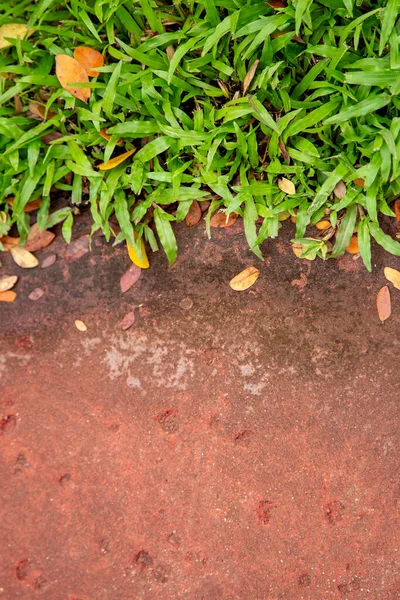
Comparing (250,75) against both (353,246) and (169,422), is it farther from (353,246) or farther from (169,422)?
(169,422)

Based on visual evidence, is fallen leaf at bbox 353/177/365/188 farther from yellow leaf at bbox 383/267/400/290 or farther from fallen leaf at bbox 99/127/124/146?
fallen leaf at bbox 99/127/124/146

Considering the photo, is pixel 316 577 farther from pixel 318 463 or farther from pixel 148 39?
pixel 148 39

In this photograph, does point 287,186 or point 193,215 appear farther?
point 193,215

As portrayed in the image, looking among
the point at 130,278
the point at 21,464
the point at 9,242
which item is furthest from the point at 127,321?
the point at 21,464

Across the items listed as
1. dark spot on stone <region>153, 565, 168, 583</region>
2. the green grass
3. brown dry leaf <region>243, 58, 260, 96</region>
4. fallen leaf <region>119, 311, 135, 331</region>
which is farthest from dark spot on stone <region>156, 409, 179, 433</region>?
brown dry leaf <region>243, 58, 260, 96</region>

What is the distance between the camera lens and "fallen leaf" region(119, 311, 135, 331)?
213 cm

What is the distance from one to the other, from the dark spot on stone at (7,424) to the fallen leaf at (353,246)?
5.24ft

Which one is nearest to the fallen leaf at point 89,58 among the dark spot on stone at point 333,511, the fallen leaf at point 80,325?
the fallen leaf at point 80,325

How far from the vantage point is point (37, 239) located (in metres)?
2.19

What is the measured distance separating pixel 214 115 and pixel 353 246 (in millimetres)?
787

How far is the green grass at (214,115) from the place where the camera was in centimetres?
189

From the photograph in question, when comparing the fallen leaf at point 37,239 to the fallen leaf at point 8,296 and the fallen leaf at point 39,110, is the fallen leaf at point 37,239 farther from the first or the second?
the fallen leaf at point 39,110

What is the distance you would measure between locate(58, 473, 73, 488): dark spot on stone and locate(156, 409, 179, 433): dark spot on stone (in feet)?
1.45

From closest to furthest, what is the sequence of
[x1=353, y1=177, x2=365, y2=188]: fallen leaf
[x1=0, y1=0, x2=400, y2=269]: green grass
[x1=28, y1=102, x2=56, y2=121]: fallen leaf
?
[x1=0, y1=0, x2=400, y2=269]: green grass < [x1=353, y1=177, x2=365, y2=188]: fallen leaf < [x1=28, y1=102, x2=56, y2=121]: fallen leaf
